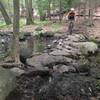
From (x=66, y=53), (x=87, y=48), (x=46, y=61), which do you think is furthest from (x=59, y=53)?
(x=87, y=48)

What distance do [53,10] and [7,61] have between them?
66.4ft

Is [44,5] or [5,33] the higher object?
[44,5]

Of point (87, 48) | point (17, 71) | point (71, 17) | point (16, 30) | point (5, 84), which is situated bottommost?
point (17, 71)

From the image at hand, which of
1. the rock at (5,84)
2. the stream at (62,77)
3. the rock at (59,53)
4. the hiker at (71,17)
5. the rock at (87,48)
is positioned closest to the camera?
the rock at (5,84)

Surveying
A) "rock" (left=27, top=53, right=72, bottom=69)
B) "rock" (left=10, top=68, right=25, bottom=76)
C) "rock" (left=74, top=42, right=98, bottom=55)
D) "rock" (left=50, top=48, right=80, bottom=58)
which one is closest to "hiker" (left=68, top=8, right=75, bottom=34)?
"rock" (left=74, top=42, right=98, bottom=55)

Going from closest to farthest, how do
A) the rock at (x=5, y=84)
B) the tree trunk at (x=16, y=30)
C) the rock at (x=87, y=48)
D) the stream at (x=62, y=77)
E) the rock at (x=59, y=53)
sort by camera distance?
the rock at (x=5, y=84) < the stream at (x=62, y=77) < the tree trunk at (x=16, y=30) < the rock at (x=59, y=53) < the rock at (x=87, y=48)

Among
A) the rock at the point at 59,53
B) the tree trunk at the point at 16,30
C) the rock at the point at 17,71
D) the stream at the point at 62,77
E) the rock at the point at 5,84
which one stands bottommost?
the stream at the point at 62,77

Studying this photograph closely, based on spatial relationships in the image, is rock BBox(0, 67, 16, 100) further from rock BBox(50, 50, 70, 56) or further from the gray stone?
rock BBox(50, 50, 70, 56)

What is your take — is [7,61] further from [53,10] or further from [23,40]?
[53,10]

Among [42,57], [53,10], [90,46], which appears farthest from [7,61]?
[53,10]

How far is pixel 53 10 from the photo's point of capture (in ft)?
99.1

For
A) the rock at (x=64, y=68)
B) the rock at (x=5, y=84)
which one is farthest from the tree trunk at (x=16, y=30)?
the rock at (x=5, y=84)

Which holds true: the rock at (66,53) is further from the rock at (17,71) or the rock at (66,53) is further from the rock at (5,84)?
the rock at (5,84)

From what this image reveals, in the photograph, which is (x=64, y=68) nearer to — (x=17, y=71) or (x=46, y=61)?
(x=46, y=61)
